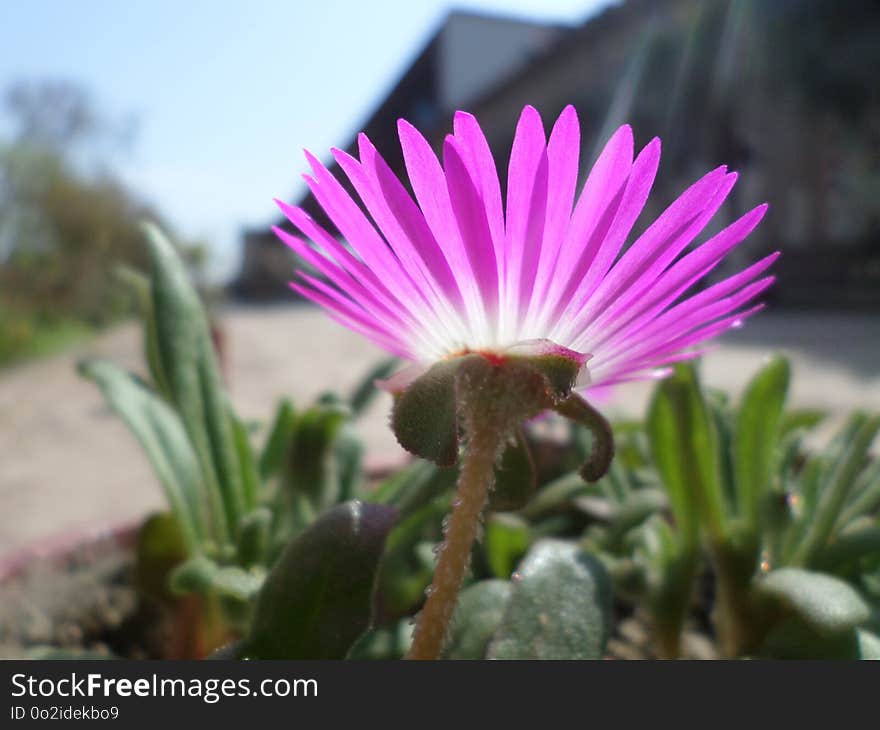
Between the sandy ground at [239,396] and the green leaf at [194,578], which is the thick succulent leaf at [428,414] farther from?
the sandy ground at [239,396]

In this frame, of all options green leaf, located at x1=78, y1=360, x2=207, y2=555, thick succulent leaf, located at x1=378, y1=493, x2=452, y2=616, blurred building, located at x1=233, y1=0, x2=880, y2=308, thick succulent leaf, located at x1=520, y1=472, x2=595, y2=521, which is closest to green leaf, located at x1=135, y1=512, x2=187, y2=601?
green leaf, located at x1=78, y1=360, x2=207, y2=555

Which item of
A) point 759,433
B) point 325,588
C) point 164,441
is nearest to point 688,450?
point 759,433

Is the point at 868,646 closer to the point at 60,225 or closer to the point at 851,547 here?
the point at 851,547

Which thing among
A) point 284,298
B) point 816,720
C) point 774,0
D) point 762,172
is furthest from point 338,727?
point 284,298

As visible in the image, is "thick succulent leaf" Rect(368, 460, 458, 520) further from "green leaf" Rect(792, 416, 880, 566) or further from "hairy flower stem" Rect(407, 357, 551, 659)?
"green leaf" Rect(792, 416, 880, 566)

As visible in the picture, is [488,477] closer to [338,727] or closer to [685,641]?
[338,727]

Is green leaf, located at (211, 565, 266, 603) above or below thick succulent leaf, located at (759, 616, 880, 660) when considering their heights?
above
